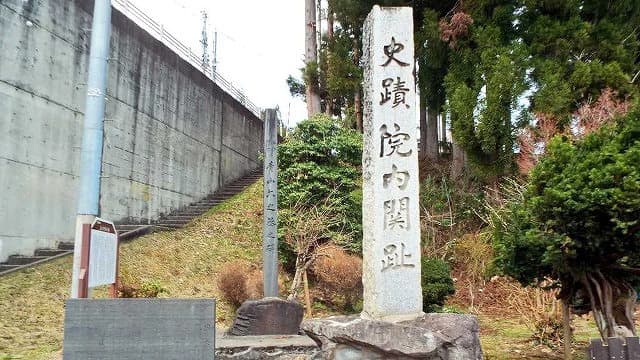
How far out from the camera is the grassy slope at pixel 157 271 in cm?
759

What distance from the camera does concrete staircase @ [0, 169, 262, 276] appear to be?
9181mm

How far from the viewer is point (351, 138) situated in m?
13.1

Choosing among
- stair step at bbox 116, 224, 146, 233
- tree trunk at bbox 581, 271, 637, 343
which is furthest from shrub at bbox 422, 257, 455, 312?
stair step at bbox 116, 224, 146, 233

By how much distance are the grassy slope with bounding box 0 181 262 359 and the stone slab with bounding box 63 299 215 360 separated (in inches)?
114

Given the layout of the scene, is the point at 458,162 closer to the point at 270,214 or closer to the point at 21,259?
the point at 270,214

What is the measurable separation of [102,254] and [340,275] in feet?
19.6

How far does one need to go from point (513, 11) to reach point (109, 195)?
33.2ft

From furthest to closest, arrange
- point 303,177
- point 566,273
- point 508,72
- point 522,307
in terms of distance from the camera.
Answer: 1. point 303,177
2. point 508,72
3. point 522,307
4. point 566,273

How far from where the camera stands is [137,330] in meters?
4.39

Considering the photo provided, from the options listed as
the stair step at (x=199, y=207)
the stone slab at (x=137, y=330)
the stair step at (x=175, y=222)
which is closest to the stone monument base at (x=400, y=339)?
the stone slab at (x=137, y=330)

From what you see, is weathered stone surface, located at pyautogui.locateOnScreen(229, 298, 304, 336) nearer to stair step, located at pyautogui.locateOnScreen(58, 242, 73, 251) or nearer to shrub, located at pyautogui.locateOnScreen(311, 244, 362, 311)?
shrub, located at pyautogui.locateOnScreen(311, 244, 362, 311)

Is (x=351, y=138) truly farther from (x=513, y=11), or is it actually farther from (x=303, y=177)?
(x=513, y=11)

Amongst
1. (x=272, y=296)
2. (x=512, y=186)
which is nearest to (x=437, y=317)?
(x=272, y=296)

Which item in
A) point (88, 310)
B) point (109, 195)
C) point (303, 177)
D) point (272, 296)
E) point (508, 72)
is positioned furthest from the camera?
point (303, 177)
